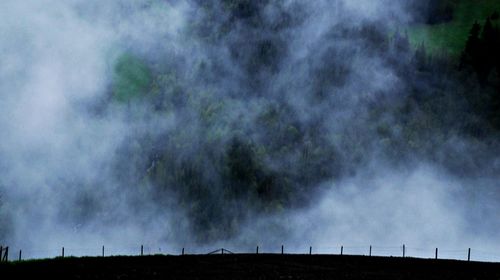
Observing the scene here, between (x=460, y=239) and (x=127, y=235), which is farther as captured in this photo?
(x=127, y=235)

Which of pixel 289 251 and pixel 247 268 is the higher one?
pixel 289 251

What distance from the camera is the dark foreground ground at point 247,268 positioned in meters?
44.2

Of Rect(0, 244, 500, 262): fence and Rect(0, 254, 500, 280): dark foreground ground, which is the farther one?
Rect(0, 244, 500, 262): fence

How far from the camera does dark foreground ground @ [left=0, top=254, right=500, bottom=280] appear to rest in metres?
44.2

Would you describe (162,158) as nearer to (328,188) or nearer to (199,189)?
(199,189)

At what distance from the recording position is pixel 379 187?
194 metres

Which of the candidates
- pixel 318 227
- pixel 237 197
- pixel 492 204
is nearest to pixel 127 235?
pixel 237 197

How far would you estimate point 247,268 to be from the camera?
168 feet

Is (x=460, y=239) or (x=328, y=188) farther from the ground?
(x=328, y=188)

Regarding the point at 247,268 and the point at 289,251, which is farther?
the point at 289,251

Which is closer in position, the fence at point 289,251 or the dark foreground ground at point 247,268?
the dark foreground ground at point 247,268

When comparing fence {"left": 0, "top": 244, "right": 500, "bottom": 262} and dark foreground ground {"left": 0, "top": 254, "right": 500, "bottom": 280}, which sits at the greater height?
fence {"left": 0, "top": 244, "right": 500, "bottom": 262}

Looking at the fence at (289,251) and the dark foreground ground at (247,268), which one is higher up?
the fence at (289,251)

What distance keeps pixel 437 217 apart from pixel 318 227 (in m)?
35.2
